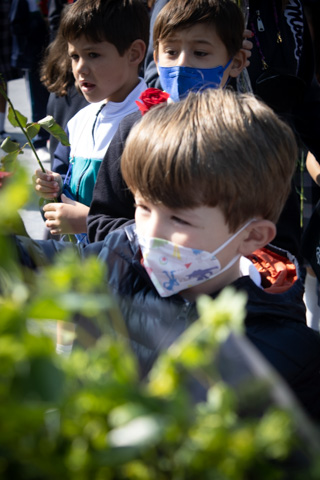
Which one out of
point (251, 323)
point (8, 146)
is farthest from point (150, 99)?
point (251, 323)

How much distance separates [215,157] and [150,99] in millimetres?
706

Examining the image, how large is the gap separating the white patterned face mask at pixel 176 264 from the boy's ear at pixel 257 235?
0.02m

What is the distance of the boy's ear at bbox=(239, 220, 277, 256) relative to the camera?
144 centimetres

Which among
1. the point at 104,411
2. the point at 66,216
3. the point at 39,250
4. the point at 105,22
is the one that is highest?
the point at 104,411

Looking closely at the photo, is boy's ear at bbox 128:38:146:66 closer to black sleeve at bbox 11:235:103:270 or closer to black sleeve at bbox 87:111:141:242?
black sleeve at bbox 87:111:141:242

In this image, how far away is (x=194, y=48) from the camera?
91.4 inches

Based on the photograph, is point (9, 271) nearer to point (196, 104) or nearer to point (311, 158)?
point (196, 104)

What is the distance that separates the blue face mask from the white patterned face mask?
0.97m

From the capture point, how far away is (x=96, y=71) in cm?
257

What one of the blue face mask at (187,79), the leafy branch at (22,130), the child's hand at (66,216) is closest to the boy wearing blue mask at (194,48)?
the blue face mask at (187,79)

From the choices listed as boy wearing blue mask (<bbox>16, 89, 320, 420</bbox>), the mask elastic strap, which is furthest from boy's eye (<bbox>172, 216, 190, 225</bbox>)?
the mask elastic strap

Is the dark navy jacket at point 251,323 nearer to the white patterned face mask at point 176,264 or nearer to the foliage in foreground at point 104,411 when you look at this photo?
the white patterned face mask at point 176,264

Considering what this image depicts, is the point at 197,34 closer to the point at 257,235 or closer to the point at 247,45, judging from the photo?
the point at 247,45

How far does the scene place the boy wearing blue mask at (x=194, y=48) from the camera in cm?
225
